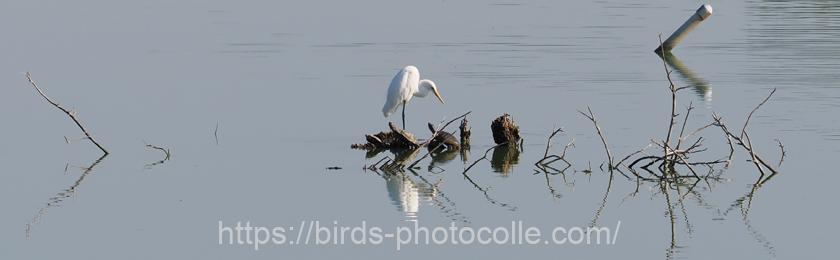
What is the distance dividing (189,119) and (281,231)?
6.39 metres

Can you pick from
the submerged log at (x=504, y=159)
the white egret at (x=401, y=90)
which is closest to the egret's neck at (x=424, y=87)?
the white egret at (x=401, y=90)

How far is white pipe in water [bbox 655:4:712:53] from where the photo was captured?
77.2 ft

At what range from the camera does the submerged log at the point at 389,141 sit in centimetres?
1563

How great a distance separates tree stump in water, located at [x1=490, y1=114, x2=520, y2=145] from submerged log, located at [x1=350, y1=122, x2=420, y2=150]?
757mm

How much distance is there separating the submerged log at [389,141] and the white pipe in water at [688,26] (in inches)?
352

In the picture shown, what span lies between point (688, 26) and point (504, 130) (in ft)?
30.9

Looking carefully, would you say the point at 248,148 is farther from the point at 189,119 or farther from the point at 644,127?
the point at 644,127

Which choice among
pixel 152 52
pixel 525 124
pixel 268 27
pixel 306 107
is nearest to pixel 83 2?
pixel 268 27

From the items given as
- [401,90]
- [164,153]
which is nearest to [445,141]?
[401,90]

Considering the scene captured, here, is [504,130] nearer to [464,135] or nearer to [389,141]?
[464,135]

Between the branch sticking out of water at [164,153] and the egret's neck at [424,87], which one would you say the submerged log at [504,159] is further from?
the branch sticking out of water at [164,153]

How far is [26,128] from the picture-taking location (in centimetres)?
1714

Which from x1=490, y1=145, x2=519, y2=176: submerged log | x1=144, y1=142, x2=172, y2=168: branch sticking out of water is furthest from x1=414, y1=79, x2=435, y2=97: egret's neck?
x1=144, y1=142, x2=172, y2=168: branch sticking out of water

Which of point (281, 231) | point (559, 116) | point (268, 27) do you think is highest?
point (268, 27)
